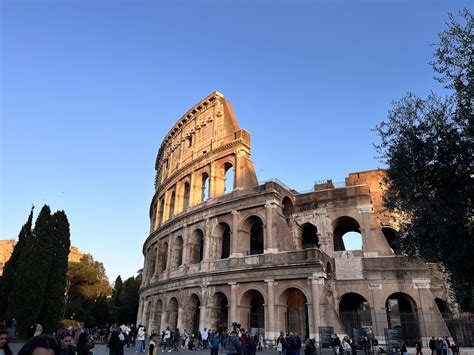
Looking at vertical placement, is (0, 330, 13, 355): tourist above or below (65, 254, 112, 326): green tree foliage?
below

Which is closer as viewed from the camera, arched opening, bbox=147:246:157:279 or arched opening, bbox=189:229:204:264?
arched opening, bbox=189:229:204:264

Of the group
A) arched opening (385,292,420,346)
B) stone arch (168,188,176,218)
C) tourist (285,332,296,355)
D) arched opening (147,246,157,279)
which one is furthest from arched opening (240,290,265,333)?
stone arch (168,188,176,218)

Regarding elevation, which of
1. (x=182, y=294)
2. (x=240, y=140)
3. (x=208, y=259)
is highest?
(x=240, y=140)

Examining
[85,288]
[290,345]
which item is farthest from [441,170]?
[85,288]

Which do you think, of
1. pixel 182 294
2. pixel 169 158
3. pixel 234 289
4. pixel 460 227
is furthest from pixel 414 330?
pixel 169 158

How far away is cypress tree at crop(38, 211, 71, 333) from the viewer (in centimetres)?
1883

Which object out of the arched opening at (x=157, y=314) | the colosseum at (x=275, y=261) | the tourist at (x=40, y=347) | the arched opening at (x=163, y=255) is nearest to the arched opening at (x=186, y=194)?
the colosseum at (x=275, y=261)

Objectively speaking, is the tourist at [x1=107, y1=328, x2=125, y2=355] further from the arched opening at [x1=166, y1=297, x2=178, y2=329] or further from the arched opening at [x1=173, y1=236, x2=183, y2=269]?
the arched opening at [x1=173, y1=236, x2=183, y2=269]

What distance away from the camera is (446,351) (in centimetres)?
1510

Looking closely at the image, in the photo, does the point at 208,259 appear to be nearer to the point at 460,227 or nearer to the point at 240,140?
the point at 240,140

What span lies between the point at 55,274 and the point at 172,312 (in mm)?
8839

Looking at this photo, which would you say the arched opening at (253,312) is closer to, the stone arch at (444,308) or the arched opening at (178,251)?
the arched opening at (178,251)

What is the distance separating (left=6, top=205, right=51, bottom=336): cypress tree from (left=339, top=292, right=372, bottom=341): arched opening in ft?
52.5

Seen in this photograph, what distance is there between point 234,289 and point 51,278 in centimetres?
1032
